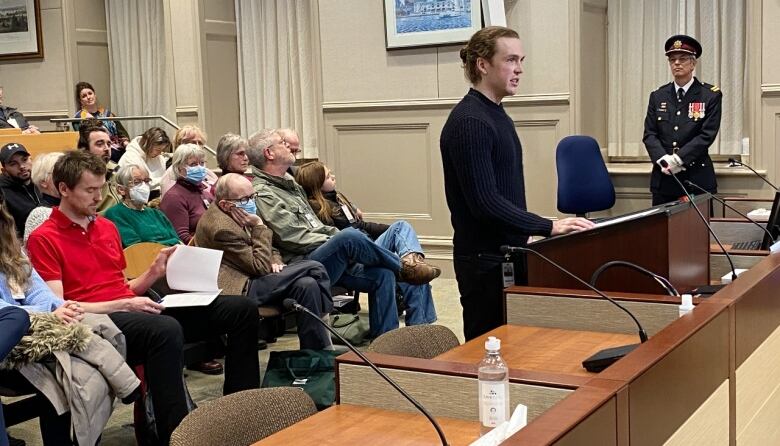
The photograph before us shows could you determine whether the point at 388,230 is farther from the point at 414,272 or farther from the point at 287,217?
the point at 287,217

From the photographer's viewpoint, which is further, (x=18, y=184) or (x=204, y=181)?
(x=204, y=181)

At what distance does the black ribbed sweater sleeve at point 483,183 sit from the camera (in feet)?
10.3

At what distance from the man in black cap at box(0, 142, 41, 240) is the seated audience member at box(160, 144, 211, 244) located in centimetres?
69

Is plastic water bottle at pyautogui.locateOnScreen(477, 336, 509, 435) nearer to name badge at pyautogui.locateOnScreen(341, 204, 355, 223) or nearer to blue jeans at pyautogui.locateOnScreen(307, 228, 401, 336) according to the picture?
blue jeans at pyautogui.locateOnScreen(307, 228, 401, 336)

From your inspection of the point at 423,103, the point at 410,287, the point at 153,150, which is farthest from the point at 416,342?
the point at 423,103

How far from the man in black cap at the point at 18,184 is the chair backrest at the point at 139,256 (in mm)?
929

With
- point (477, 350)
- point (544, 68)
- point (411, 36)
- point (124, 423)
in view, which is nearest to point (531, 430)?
point (477, 350)

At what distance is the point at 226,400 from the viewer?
7.06ft

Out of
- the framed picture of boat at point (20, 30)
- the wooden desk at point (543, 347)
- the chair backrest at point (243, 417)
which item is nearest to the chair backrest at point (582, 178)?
the wooden desk at point (543, 347)

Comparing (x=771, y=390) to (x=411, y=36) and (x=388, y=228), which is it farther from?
(x=411, y=36)

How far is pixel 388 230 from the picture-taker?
5656 mm

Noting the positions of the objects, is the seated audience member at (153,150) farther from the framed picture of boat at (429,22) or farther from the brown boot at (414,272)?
the brown boot at (414,272)

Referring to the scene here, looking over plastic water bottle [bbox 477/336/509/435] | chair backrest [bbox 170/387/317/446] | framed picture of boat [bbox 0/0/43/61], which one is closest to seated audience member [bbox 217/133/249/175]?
chair backrest [bbox 170/387/317/446]

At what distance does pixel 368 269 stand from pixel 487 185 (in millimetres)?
2101
